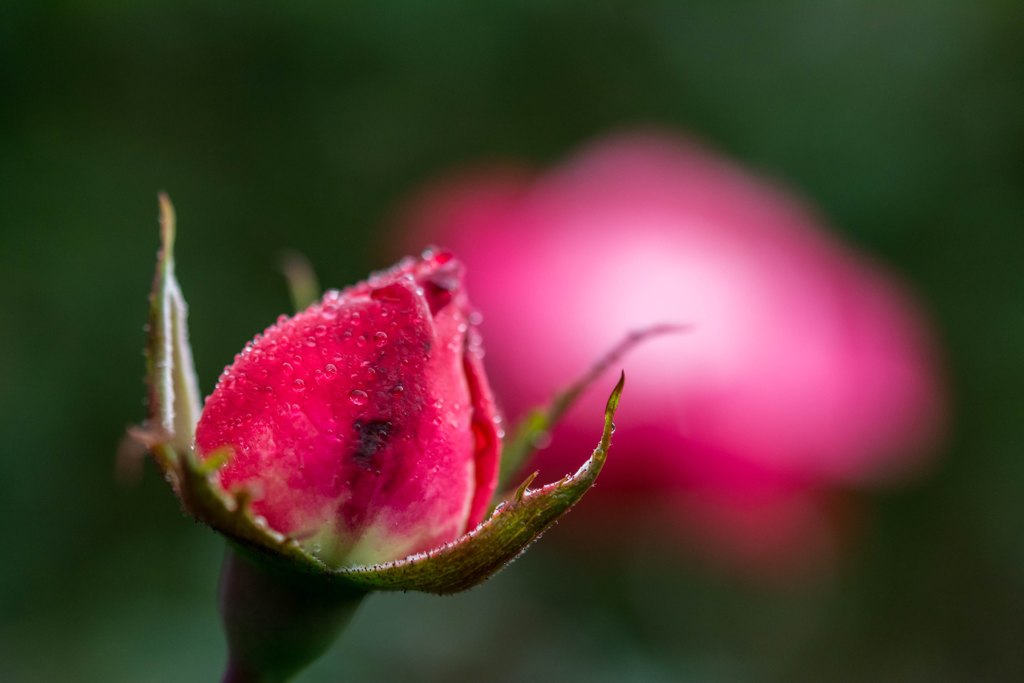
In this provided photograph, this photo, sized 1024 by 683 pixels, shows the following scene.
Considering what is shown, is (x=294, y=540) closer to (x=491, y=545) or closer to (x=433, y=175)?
(x=491, y=545)

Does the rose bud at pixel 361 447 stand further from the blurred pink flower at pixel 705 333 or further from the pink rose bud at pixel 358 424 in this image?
the blurred pink flower at pixel 705 333

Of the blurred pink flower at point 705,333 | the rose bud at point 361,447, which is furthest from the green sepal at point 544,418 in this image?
the blurred pink flower at point 705,333

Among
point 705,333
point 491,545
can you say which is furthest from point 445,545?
point 705,333

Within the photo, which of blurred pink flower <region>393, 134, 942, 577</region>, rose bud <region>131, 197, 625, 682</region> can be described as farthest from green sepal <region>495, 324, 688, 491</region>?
blurred pink flower <region>393, 134, 942, 577</region>

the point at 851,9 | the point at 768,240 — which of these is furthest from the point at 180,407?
the point at 851,9

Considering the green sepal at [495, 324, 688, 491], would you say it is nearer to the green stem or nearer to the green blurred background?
the green stem

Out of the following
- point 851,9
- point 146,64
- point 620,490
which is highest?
point 851,9

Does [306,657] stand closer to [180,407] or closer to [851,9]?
[180,407]
